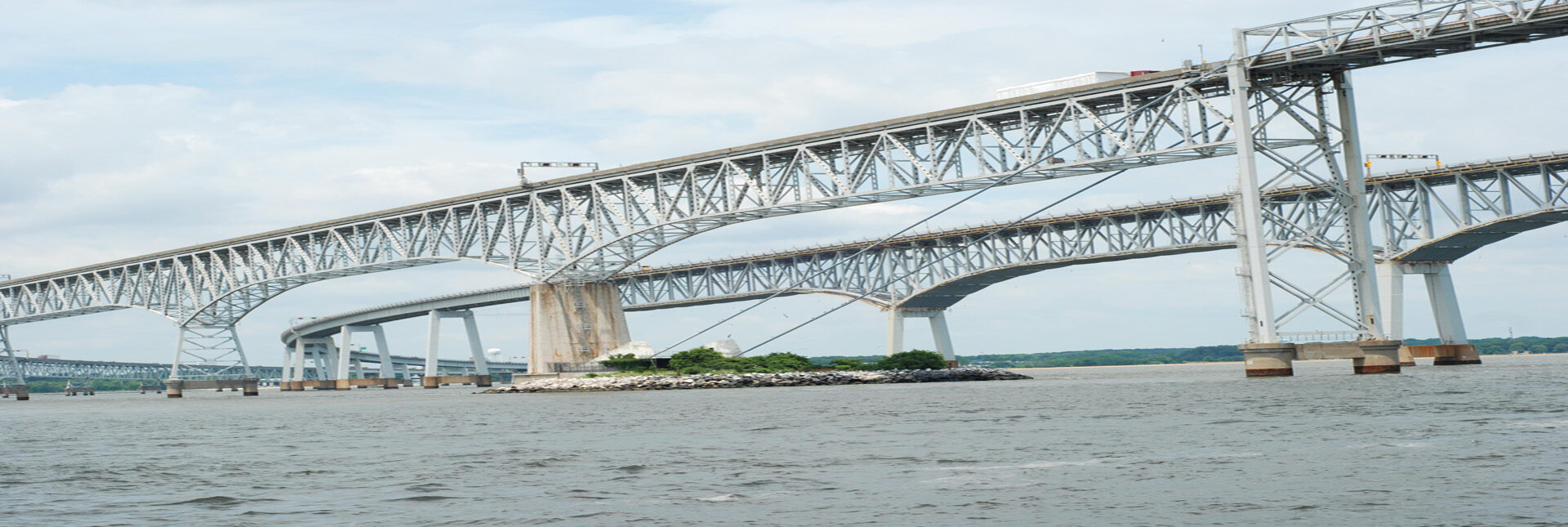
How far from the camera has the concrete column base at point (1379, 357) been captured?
170ft

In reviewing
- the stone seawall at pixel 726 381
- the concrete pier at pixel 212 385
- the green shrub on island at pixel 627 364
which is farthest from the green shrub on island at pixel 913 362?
the concrete pier at pixel 212 385

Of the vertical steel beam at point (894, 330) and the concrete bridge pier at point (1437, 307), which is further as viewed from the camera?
the vertical steel beam at point (894, 330)

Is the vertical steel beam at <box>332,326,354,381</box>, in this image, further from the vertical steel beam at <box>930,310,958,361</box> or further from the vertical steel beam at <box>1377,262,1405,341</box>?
the vertical steel beam at <box>1377,262,1405,341</box>

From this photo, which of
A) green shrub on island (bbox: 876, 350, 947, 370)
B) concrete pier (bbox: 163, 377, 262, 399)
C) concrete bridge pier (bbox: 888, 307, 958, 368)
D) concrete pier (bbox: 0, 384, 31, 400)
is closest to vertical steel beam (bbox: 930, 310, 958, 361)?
concrete bridge pier (bbox: 888, 307, 958, 368)

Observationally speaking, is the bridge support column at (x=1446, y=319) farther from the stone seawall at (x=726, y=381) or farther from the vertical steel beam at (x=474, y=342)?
the vertical steel beam at (x=474, y=342)

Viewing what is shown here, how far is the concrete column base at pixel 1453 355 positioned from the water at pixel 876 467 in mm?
37903

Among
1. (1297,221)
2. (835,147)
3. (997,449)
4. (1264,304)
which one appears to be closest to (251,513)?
(997,449)

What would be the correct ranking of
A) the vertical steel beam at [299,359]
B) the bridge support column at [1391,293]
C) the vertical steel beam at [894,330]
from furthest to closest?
the vertical steel beam at [299,359], the vertical steel beam at [894,330], the bridge support column at [1391,293]

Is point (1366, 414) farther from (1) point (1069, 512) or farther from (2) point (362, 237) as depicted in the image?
(2) point (362, 237)

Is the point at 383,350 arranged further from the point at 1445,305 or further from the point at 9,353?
the point at 1445,305

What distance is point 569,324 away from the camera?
3314 inches

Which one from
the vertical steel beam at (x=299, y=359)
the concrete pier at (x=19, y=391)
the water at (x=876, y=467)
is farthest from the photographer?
the vertical steel beam at (x=299, y=359)

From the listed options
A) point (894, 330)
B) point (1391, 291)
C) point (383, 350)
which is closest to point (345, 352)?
point (383, 350)

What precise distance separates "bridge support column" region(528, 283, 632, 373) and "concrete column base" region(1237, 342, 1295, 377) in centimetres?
4308
